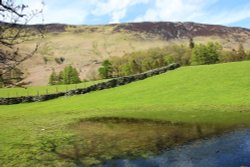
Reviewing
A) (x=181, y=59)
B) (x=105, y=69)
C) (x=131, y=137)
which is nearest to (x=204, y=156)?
(x=131, y=137)

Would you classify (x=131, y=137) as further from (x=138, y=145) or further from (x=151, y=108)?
(x=151, y=108)

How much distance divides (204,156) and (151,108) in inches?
1084

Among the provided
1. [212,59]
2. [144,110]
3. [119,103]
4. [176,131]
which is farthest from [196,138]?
[212,59]

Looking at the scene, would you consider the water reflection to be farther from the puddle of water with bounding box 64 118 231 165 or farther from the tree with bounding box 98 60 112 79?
the tree with bounding box 98 60 112 79

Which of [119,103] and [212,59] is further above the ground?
[212,59]

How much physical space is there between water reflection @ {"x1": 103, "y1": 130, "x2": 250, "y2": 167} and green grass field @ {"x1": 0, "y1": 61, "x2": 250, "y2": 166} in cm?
549

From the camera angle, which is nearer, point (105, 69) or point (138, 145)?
point (138, 145)

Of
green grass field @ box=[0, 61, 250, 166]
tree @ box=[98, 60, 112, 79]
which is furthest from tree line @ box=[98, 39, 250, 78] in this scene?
green grass field @ box=[0, 61, 250, 166]

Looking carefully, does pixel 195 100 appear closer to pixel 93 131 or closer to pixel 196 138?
pixel 93 131

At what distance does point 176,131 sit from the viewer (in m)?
30.7

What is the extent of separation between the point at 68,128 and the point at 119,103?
67.8 feet

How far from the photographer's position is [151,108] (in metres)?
49.2

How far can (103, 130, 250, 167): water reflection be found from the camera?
794 inches

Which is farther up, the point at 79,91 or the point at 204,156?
the point at 79,91
